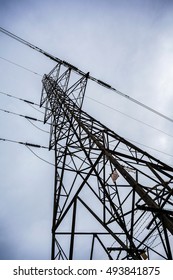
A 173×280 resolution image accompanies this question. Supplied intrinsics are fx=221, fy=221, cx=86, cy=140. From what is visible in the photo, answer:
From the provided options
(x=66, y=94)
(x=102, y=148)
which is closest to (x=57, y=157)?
(x=102, y=148)

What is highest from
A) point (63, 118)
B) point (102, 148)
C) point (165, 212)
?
point (63, 118)

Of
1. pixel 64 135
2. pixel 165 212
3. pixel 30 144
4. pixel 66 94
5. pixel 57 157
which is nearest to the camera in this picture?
pixel 165 212

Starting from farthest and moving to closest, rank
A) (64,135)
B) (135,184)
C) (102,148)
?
(64,135) < (102,148) < (135,184)

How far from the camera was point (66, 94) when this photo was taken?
35.1 ft

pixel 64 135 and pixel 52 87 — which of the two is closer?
pixel 64 135

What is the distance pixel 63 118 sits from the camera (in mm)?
9320

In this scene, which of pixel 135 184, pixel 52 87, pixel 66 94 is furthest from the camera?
pixel 52 87

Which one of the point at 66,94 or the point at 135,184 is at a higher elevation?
the point at 66,94
